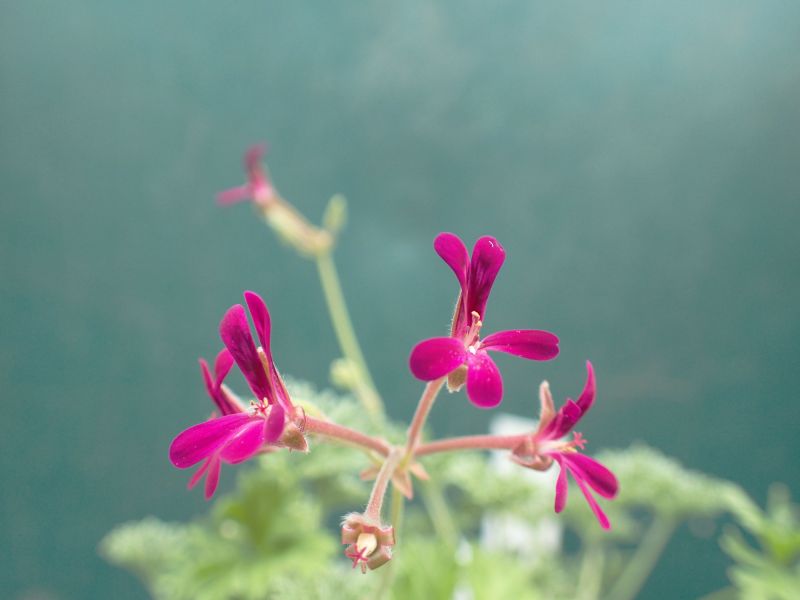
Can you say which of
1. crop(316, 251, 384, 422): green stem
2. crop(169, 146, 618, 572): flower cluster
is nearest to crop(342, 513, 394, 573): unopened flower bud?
crop(169, 146, 618, 572): flower cluster

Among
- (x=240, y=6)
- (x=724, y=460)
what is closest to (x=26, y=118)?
(x=240, y=6)

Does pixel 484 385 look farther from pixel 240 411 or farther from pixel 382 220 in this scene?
pixel 382 220

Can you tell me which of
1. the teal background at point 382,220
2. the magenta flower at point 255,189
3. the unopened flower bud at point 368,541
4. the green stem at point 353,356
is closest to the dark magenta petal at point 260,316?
the unopened flower bud at point 368,541

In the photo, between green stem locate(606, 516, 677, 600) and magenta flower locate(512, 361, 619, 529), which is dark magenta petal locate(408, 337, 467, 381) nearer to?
magenta flower locate(512, 361, 619, 529)

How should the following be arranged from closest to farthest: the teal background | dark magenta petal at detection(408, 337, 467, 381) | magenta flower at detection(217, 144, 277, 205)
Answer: dark magenta petal at detection(408, 337, 467, 381) → magenta flower at detection(217, 144, 277, 205) → the teal background

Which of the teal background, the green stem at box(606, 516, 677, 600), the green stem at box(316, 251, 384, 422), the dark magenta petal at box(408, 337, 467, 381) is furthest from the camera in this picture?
the teal background

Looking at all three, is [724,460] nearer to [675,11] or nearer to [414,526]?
[414,526]
